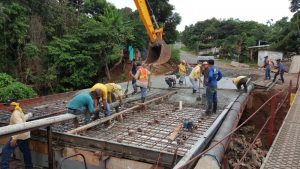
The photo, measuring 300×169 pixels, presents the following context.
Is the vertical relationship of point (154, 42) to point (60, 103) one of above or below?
above

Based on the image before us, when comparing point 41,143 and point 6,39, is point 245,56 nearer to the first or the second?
point 6,39

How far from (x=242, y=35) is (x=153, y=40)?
2739cm

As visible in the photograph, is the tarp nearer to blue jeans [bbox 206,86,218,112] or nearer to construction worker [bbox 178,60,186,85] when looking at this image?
construction worker [bbox 178,60,186,85]

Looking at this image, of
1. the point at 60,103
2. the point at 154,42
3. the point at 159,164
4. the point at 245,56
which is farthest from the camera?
the point at 245,56

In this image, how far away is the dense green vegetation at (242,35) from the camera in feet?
99.2

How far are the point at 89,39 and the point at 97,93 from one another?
1396cm

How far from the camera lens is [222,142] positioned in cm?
602

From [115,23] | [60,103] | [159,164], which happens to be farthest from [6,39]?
→ [159,164]

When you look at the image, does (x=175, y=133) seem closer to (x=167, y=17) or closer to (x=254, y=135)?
(x=254, y=135)

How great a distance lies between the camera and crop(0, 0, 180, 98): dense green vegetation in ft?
57.3

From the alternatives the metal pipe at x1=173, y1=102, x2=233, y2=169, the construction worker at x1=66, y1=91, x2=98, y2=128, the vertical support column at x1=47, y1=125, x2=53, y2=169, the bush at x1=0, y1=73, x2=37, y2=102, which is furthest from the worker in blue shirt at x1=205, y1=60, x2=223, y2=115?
the bush at x1=0, y1=73, x2=37, y2=102

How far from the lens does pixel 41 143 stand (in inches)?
269

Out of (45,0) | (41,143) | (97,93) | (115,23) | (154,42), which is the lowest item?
(41,143)

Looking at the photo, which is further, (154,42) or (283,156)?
(154,42)
